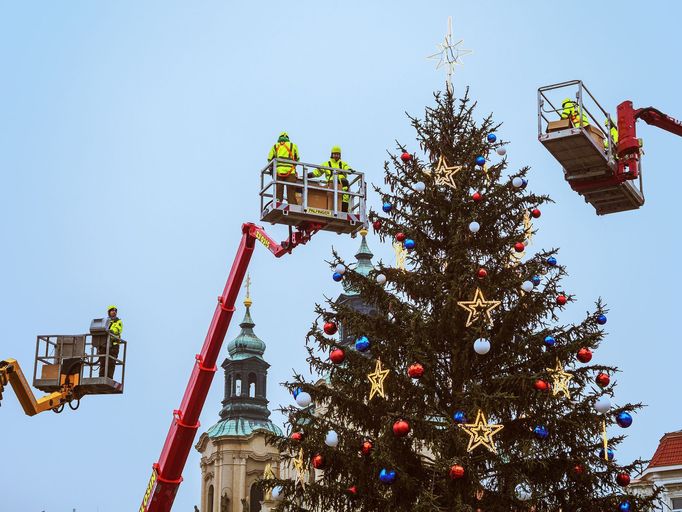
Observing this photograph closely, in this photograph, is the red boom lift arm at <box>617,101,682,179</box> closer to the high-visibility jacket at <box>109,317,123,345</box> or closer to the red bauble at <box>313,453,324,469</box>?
the red bauble at <box>313,453,324,469</box>

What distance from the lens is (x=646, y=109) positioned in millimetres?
24844

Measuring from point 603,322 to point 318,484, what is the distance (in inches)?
242

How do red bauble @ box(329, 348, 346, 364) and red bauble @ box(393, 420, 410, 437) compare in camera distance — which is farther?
red bauble @ box(329, 348, 346, 364)

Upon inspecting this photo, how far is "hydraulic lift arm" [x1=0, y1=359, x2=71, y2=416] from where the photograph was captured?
2156cm

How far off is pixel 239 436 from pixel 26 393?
206 ft

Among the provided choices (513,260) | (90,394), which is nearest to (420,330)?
(513,260)

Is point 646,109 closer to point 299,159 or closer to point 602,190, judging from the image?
point 602,190

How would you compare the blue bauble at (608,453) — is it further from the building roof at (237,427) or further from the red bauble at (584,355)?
the building roof at (237,427)

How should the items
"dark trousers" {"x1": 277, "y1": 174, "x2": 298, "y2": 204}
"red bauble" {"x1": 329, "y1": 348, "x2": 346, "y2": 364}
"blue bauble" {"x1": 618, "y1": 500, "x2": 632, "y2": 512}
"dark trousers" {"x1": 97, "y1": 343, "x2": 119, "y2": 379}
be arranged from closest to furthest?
"blue bauble" {"x1": 618, "y1": 500, "x2": 632, "y2": 512} < "dark trousers" {"x1": 277, "y1": 174, "x2": 298, "y2": 204} < "dark trousers" {"x1": 97, "y1": 343, "x2": 119, "y2": 379} < "red bauble" {"x1": 329, "y1": 348, "x2": 346, "y2": 364}

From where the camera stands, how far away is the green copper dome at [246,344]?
285ft

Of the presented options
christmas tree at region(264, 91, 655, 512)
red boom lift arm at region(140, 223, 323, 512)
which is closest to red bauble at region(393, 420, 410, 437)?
christmas tree at region(264, 91, 655, 512)

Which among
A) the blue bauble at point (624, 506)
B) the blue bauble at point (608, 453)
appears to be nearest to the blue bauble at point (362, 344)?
the blue bauble at point (608, 453)

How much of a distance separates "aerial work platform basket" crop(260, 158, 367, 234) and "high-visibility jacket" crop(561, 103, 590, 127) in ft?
13.0

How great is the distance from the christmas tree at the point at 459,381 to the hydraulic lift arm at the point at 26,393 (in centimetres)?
419
